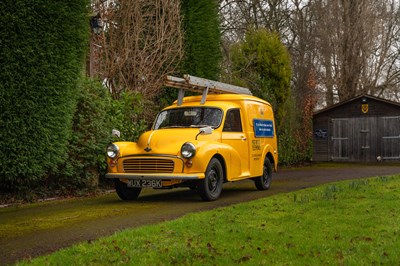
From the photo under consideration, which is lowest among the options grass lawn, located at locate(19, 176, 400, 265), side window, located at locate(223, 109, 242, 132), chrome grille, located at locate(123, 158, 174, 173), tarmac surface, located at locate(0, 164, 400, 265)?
tarmac surface, located at locate(0, 164, 400, 265)

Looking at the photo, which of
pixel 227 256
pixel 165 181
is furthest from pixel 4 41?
pixel 227 256

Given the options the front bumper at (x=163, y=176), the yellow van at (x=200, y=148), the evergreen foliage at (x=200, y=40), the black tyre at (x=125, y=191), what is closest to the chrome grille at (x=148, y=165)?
the yellow van at (x=200, y=148)

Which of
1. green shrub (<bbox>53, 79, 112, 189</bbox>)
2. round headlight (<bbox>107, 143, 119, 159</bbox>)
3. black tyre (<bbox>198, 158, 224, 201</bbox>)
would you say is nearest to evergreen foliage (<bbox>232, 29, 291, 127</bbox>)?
green shrub (<bbox>53, 79, 112, 189</bbox>)

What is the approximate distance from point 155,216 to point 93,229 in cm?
136

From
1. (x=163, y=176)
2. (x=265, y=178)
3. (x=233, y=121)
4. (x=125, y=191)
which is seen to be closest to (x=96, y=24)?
(x=233, y=121)

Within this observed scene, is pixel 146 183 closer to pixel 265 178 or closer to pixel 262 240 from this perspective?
pixel 265 178

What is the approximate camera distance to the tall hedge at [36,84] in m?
9.71

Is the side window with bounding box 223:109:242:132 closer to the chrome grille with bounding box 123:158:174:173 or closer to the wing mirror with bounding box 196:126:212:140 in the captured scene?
the wing mirror with bounding box 196:126:212:140

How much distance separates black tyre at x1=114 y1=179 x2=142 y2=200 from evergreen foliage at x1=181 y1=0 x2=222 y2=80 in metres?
6.79

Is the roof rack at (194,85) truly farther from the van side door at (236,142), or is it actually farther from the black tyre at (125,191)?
the black tyre at (125,191)

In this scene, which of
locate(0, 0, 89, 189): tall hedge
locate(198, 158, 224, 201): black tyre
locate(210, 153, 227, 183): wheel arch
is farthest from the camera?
locate(210, 153, 227, 183): wheel arch

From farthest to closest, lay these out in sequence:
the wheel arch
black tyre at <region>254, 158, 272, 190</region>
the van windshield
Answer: black tyre at <region>254, 158, 272, 190</region> < the van windshield < the wheel arch

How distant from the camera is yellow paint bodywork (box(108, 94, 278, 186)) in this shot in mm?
9977

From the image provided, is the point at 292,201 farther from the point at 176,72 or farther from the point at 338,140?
the point at 338,140
